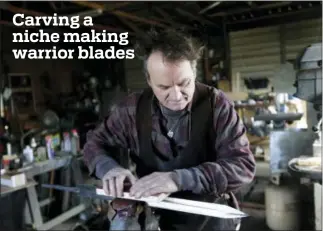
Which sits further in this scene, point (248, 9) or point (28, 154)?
point (28, 154)

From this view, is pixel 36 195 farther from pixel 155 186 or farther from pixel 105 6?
pixel 155 186

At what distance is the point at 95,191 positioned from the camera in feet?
1.65

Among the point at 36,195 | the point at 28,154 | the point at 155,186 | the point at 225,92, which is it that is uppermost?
the point at 225,92

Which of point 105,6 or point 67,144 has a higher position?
point 105,6

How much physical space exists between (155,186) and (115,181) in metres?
0.07

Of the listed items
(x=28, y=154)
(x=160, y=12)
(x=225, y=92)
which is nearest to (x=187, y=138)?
(x=225, y=92)

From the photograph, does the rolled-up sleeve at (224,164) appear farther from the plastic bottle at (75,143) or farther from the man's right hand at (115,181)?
the plastic bottle at (75,143)

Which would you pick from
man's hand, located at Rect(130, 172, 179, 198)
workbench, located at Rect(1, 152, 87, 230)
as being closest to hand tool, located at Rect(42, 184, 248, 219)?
man's hand, located at Rect(130, 172, 179, 198)

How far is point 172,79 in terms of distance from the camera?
1.57 ft

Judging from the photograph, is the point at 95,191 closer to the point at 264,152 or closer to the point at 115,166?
the point at 115,166

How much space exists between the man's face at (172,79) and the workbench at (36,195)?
1.06m

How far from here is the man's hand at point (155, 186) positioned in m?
0.45

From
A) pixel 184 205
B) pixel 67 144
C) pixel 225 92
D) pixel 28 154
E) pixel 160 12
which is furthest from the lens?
pixel 67 144

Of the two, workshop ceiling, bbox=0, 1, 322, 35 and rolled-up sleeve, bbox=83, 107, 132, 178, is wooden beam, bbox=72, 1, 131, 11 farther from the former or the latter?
rolled-up sleeve, bbox=83, 107, 132, 178
